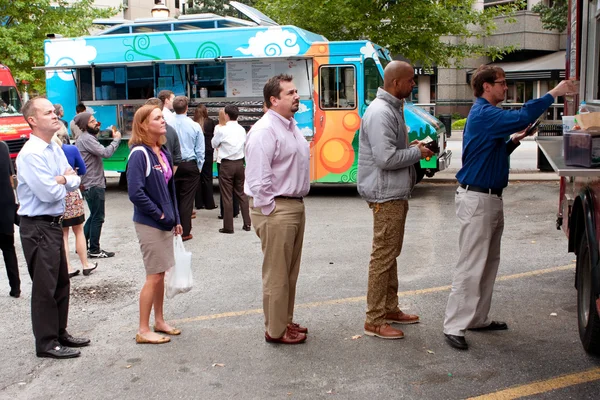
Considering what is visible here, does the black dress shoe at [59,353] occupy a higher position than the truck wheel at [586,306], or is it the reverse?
the truck wheel at [586,306]

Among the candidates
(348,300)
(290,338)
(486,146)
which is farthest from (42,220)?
(486,146)

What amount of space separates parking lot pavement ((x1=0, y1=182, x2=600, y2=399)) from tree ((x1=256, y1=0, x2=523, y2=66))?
925cm

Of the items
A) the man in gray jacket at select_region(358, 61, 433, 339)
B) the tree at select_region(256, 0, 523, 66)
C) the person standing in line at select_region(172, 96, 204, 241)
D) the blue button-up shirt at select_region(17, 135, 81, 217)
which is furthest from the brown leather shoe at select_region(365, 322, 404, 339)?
the tree at select_region(256, 0, 523, 66)

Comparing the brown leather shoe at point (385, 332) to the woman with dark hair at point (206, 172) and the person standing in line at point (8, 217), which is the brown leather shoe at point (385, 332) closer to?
the person standing in line at point (8, 217)

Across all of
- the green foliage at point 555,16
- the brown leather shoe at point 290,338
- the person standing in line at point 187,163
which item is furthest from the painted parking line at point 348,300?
the green foliage at point 555,16

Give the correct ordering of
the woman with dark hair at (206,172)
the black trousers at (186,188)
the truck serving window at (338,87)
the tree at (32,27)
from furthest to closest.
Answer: the tree at (32,27)
the truck serving window at (338,87)
the woman with dark hair at (206,172)
the black trousers at (186,188)

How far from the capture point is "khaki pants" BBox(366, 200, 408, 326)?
5.24 metres

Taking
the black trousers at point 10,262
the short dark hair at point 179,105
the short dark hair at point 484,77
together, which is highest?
the short dark hair at point 484,77

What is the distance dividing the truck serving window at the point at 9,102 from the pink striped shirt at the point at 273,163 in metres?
14.1

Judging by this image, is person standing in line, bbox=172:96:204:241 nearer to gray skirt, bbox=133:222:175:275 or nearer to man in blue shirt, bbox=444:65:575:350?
gray skirt, bbox=133:222:175:275

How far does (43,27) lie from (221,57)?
1271 cm

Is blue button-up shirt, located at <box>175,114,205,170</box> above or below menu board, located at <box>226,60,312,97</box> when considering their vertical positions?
below

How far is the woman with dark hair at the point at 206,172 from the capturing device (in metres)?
11.8

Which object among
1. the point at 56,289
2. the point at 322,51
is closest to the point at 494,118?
the point at 56,289
